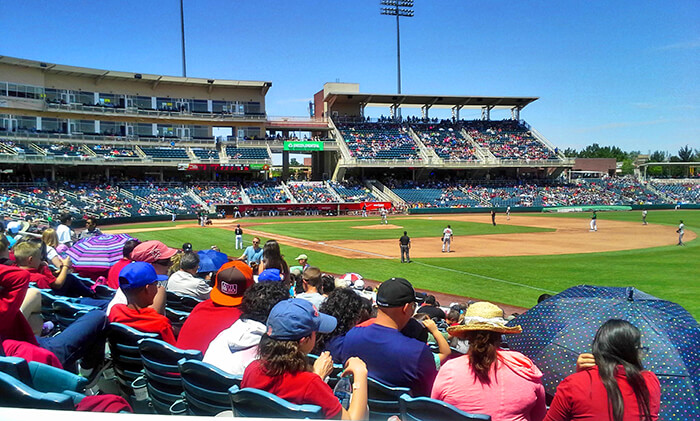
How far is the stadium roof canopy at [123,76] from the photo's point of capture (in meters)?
54.4

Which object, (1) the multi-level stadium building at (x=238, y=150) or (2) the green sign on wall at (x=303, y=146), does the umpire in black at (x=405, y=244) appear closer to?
(1) the multi-level stadium building at (x=238, y=150)

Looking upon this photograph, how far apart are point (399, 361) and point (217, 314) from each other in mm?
2027

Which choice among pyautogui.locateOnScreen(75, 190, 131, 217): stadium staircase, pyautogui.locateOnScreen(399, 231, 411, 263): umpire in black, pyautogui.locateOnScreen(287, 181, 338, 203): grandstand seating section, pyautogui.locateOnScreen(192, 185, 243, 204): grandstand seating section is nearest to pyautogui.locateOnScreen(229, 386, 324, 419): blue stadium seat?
pyautogui.locateOnScreen(399, 231, 411, 263): umpire in black

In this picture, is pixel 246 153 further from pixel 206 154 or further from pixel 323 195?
pixel 323 195

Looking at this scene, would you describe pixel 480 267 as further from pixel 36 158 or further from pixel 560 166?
pixel 560 166

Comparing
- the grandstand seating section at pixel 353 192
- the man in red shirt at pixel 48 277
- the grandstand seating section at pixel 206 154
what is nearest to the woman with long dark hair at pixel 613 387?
the man in red shirt at pixel 48 277

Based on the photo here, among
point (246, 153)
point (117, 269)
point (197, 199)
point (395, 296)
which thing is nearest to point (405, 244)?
point (117, 269)

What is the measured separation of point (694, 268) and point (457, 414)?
71.9 ft

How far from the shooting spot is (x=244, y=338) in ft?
13.6

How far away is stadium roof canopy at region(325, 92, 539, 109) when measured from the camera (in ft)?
230

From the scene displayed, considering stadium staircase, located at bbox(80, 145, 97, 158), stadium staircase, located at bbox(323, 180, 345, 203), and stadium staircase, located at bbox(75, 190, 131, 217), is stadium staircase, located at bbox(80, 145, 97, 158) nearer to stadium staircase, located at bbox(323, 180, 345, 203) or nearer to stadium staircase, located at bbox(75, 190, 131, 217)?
stadium staircase, located at bbox(75, 190, 131, 217)

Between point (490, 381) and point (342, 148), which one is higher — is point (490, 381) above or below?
below

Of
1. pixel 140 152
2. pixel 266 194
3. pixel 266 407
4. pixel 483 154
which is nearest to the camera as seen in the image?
pixel 266 407

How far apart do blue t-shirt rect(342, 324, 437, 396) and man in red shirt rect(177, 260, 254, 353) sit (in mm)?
1590
